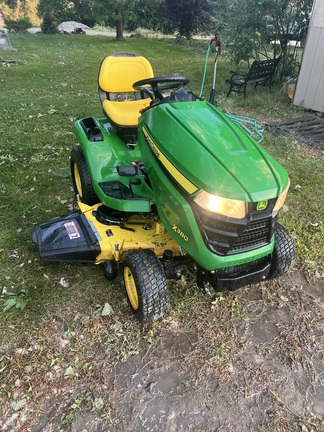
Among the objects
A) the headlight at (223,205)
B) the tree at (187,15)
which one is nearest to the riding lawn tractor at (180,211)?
the headlight at (223,205)

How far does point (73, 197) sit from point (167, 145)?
6.66 feet

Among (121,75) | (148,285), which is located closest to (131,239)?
(148,285)

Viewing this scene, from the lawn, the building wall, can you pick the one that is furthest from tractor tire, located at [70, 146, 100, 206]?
the building wall

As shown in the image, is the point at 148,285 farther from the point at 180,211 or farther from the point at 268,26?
the point at 268,26

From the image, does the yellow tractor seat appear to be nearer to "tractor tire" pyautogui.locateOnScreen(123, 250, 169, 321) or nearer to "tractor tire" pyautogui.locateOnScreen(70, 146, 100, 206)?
"tractor tire" pyautogui.locateOnScreen(70, 146, 100, 206)

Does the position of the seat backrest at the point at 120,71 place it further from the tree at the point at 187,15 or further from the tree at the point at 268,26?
the tree at the point at 187,15

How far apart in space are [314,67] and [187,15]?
1938cm

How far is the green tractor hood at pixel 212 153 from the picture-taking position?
1.90m

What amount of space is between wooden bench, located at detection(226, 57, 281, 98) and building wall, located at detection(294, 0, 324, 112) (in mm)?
1033

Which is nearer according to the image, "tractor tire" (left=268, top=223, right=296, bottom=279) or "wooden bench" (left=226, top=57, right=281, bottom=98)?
"tractor tire" (left=268, top=223, right=296, bottom=279)

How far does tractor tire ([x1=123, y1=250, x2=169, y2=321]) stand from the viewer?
2.26 m

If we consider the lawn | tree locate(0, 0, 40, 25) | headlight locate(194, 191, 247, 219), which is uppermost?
headlight locate(194, 191, 247, 219)

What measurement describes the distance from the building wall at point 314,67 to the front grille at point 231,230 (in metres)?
5.70

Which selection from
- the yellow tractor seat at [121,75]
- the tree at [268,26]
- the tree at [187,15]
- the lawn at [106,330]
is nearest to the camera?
the lawn at [106,330]
